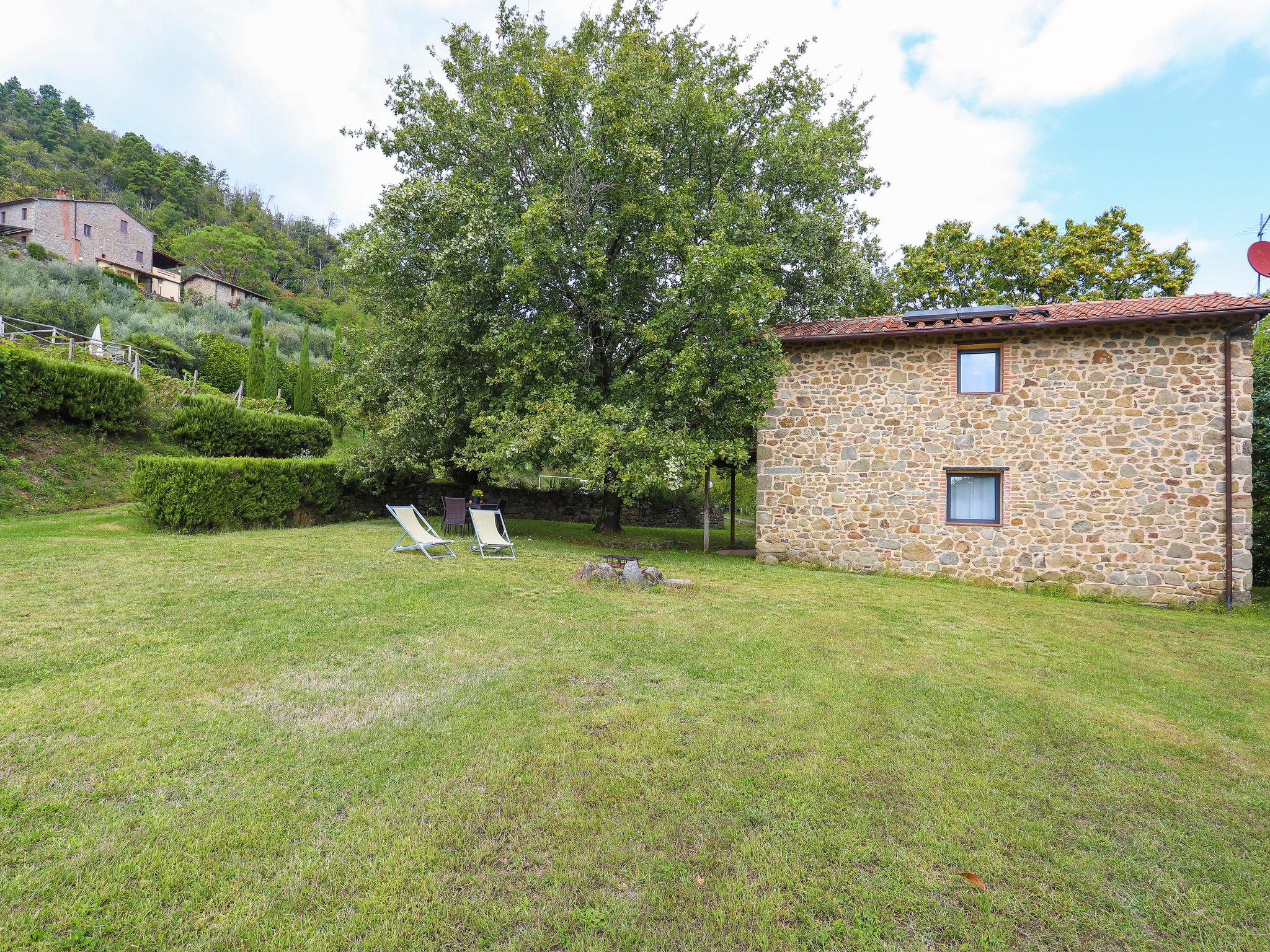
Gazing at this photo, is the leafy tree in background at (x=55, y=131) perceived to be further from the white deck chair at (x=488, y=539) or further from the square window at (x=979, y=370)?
the square window at (x=979, y=370)

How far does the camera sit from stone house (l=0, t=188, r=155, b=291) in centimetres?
3828

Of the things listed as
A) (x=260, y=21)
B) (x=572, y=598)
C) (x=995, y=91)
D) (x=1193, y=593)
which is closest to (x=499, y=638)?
(x=572, y=598)

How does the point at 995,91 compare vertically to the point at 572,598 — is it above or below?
above

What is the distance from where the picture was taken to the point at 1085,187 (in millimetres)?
18172

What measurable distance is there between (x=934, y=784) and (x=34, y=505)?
15210mm

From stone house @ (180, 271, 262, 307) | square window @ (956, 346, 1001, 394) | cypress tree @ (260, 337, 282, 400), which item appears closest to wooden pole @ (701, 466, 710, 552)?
square window @ (956, 346, 1001, 394)

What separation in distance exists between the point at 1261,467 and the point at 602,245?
46.7 ft

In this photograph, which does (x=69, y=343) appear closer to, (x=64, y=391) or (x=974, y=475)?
(x=64, y=391)

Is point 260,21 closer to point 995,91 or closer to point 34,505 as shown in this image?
point 34,505

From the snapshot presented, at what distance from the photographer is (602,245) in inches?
471

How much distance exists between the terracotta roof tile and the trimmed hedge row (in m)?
15.5

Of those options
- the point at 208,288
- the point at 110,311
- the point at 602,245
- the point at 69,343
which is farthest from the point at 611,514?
the point at 208,288

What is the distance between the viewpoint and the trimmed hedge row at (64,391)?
11281 millimetres

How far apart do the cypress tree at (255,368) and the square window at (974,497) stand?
28214 mm
